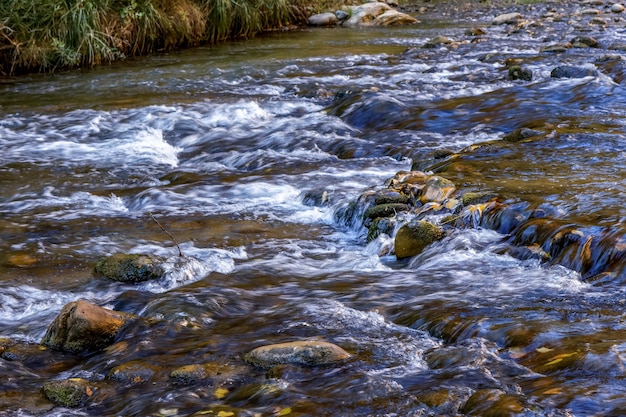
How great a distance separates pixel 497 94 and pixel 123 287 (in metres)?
5.17

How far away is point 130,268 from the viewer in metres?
4.28

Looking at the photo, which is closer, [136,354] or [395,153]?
[136,354]

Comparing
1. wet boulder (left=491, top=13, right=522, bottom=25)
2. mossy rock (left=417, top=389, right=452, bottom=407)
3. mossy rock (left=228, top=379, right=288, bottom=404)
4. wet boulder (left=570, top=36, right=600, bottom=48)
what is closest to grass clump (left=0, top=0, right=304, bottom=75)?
wet boulder (left=491, top=13, right=522, bottom=25)

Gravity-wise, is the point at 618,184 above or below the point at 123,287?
above

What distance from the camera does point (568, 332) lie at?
305cm

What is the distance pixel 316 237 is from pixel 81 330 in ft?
6.30

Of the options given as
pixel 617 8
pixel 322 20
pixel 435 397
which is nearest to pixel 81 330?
pixel 435 397

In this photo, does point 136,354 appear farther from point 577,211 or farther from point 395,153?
point 395,153

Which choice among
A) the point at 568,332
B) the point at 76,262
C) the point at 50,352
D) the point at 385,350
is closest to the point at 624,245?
the point at 568,332

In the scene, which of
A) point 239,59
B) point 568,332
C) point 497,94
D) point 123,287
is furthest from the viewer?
point 239,59

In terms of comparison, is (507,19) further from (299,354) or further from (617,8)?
(299,354)

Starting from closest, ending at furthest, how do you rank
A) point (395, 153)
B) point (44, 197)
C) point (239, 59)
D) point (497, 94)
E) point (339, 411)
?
point (339, 411)
point (44, 197)
point (395, 153)
point (497, 94)
point (239, 59)

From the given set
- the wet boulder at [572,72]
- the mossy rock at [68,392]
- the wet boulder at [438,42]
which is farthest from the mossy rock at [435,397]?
the wet boulder at [438,42]

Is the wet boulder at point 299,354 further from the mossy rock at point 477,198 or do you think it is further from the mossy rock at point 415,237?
the mossy rock at point 477,198
